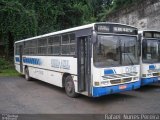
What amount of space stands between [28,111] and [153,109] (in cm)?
414

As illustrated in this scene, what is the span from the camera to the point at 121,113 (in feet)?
25.4

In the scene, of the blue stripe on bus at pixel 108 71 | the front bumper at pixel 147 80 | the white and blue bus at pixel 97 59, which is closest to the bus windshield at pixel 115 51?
the white and blue bus at pixel 97 59

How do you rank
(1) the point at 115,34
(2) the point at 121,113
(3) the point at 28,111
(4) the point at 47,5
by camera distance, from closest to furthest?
1. (2) the point at 121,113
2. (3) the point at 28,111
3. (1) the point at 115,34
4. (4) the point at 47,5

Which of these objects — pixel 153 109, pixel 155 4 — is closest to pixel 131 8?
pixel 155 4

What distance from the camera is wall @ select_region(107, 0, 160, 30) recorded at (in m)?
17.4

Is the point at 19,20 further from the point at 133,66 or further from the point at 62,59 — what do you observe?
the point at 133,66

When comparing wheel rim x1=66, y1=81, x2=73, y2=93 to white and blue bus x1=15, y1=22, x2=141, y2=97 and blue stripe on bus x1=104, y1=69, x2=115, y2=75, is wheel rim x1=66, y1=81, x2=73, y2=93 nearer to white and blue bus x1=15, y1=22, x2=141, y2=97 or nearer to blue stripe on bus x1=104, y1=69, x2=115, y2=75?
white and blue bus x1=15, y1=22, x2=141, y2=97

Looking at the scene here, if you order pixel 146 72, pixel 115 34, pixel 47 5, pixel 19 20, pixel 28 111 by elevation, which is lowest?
pixel 28 111

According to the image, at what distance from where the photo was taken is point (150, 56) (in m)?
11.6

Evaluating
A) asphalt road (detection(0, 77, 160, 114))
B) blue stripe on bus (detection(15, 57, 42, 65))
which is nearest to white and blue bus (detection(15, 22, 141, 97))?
asphalt road (detection(0, 77, 160, 114))

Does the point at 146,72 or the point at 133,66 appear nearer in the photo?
the point at 133,66

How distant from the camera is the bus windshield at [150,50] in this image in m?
11.3

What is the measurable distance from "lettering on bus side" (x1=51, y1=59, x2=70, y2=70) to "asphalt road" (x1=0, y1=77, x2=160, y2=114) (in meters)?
1.26

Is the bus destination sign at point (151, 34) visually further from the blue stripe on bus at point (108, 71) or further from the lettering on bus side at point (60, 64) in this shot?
the lettering on bus side at point (60, 64)
